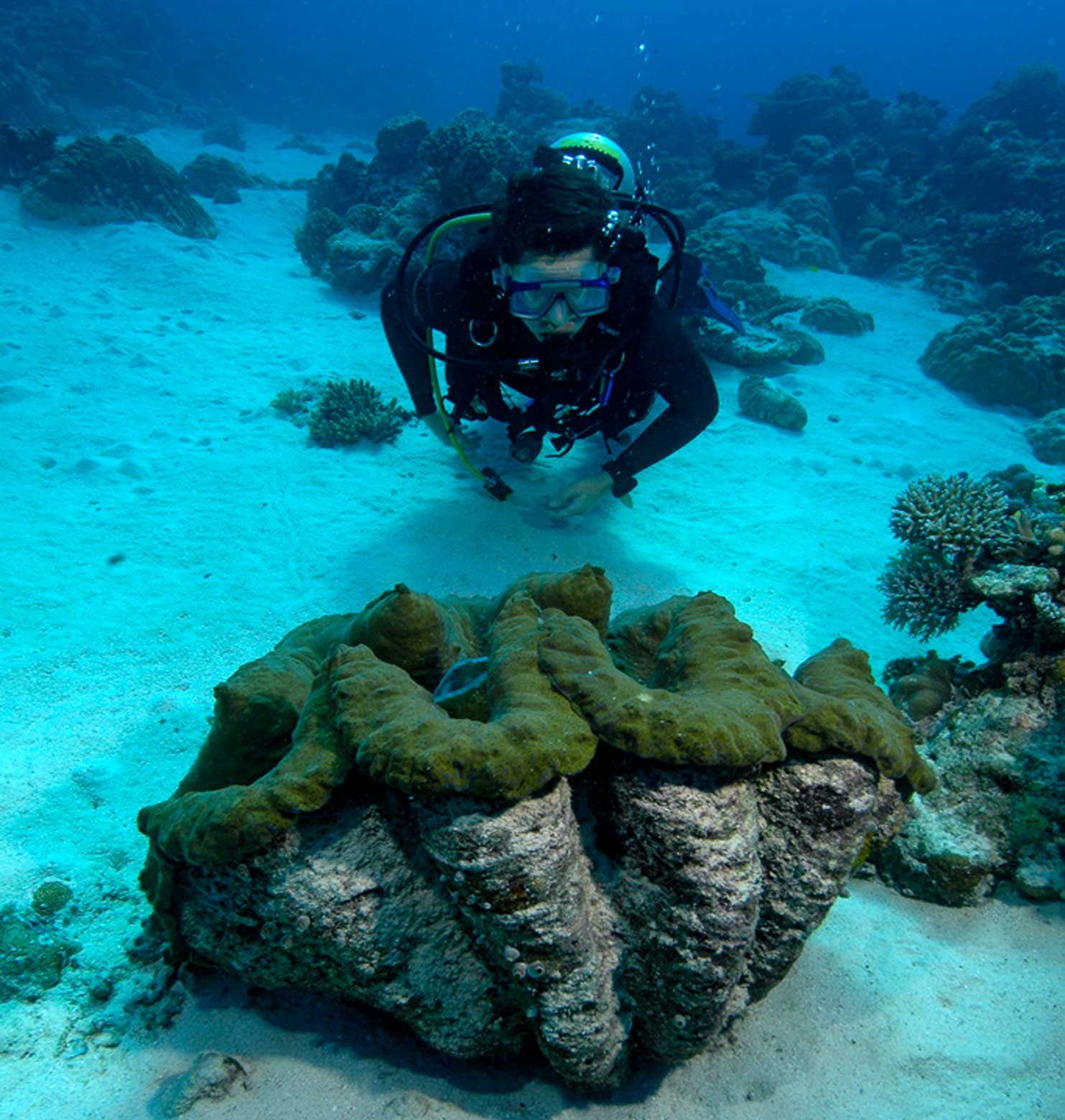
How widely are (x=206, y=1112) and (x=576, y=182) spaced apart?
5.26 m

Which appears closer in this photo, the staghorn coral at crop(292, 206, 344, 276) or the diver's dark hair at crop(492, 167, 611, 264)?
the diver's dark hair at crop(492, 167, 611, 264)

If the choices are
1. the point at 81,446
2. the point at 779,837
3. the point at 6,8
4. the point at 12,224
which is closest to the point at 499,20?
the point at 6,8

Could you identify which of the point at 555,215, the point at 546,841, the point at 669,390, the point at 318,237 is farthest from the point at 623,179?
the point at 318,237

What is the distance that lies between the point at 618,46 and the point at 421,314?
4000 inches

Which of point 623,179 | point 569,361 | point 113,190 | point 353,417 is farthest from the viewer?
point 113,190

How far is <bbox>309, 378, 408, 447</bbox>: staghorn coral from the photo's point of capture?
7188 mm

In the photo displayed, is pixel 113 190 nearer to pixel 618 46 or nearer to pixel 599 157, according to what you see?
pixel 599 157

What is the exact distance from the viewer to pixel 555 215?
14.0 ft

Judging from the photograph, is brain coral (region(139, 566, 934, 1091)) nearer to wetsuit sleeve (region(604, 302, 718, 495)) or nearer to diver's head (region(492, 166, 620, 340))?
diver's head (region(492, 166, 620, 340))

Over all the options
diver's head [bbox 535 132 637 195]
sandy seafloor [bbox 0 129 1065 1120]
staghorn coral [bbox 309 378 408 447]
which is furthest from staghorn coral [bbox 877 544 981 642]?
staghorn coral [bbox 309 378 408 447]

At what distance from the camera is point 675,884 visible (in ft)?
6.61

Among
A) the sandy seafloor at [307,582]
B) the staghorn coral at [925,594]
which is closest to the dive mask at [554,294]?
the sandy seafloor at [307,582]

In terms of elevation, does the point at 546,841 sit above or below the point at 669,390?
below

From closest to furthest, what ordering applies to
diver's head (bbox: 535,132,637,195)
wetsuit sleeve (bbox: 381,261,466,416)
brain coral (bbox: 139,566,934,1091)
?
brain coral (bbox: 139,566,934,1091), wetsuit sleeve (bbox: 381,261,466,416), diver's head (bbox: 535,132,637,195)
